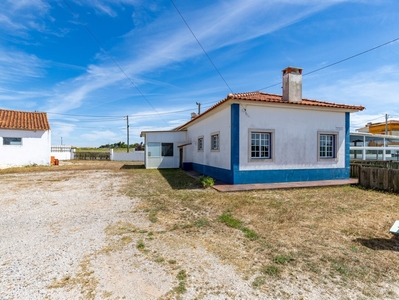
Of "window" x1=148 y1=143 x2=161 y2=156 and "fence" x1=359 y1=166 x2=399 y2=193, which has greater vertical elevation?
"window" x1=148 y1=143 x2=161 y2=156

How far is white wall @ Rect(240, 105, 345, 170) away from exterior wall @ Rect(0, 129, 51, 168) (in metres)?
19.7

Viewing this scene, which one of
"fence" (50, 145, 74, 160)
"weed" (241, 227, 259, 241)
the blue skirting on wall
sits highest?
"fence" (50, 145, 74, 160)

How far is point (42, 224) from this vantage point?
15.9ft

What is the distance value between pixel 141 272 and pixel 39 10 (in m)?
10.5

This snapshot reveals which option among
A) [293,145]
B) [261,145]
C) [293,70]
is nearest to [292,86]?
[293,70]

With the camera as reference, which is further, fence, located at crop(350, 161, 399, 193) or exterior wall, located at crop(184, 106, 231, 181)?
exterior wall, located at crop(184, 106, 231, 181)

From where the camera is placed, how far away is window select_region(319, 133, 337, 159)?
34.9ft

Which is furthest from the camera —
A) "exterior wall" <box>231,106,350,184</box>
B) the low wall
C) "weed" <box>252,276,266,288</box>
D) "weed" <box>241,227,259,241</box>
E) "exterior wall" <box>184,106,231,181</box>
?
the low wall

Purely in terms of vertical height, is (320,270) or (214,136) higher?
(214,136)

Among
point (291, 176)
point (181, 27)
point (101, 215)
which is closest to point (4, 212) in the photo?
point (101, 215)

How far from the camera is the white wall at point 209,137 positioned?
9.92 metres

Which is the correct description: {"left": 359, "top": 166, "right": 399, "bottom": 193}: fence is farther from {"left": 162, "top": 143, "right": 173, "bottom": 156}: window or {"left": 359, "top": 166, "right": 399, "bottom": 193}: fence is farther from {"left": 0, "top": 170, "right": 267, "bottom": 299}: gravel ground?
{"left": 162, "top": 143, "right": 173, "bottom": 156}: window

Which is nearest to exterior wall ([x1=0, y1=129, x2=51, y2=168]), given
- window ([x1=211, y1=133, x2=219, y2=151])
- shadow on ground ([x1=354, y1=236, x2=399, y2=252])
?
window ([x1=211, y1=133, x2=219, y2=151])

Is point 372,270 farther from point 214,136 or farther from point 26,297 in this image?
point 214,136
